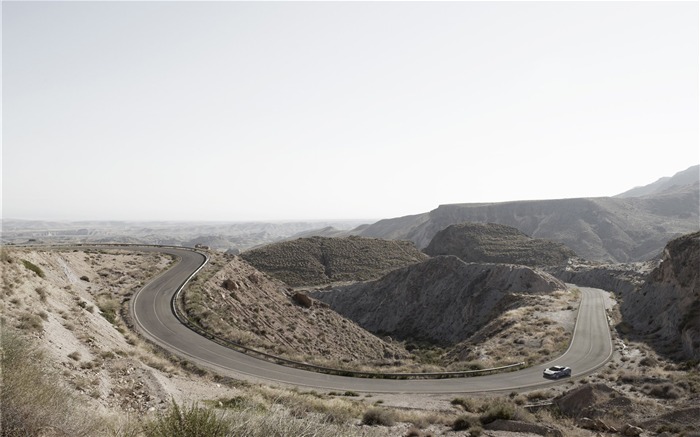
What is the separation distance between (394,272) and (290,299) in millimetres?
31812

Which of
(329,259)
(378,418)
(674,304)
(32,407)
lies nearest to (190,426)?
(32,407)

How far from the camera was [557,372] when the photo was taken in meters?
26.6

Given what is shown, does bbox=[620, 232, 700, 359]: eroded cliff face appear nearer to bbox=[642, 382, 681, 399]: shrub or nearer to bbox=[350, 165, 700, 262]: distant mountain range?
bbox=[642, 382, 681, 399]: shrub

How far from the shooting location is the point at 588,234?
153500 mm

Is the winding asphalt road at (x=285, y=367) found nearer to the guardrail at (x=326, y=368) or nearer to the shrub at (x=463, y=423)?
the guardrail at (x=326, y=368)

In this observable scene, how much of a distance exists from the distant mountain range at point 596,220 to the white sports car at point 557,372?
129 m

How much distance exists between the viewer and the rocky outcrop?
56.1m

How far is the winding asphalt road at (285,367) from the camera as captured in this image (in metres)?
23.5

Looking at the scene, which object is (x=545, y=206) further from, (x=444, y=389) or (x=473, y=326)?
(x=444, y=389)

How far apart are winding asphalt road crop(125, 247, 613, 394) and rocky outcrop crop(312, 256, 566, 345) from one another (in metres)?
19.9

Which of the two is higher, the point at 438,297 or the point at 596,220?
the point at 596,220

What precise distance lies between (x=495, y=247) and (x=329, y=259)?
45479mm

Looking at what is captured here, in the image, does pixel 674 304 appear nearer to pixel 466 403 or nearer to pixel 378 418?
pixel 466 403

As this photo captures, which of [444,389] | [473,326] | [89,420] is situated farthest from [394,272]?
[89,420]
